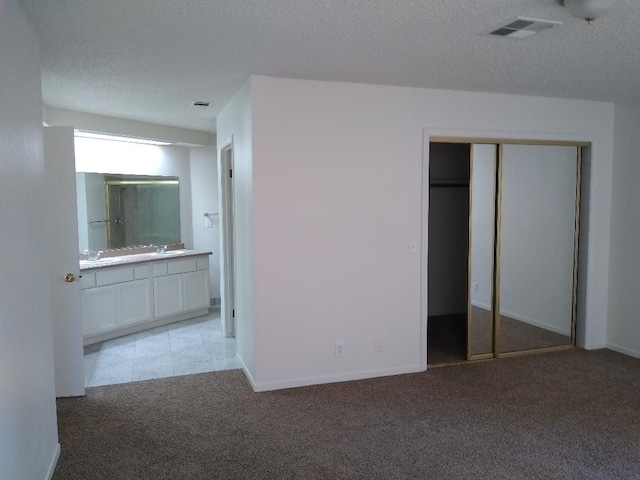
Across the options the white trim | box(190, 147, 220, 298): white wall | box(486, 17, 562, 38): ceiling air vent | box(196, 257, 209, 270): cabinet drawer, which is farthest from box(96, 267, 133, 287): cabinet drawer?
box(486, 17, 562, 38): ceiling air vent

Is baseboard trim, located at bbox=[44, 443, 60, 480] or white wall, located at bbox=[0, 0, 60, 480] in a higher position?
white wall, located at bbox=[0, 0, 60, 480]

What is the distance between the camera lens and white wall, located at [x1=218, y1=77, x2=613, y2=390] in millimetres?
3701

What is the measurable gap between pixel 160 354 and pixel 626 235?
4611mm

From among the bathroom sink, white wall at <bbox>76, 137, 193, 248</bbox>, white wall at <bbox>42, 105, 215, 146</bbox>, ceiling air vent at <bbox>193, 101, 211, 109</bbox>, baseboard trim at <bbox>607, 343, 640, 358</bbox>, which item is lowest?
baseboard trim at <bbox>607, 343, 640, 358</bbox>

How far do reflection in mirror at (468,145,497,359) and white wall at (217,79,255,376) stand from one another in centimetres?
196

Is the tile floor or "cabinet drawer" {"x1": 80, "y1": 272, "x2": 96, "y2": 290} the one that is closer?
the tile floor

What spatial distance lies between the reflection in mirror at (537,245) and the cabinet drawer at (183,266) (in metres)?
3.64

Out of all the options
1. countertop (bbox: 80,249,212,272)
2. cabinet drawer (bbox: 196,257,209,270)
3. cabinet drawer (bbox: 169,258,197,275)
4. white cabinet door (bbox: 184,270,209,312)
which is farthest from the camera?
cabinet drawer (bbox: 196,257,209,270)

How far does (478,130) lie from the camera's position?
4238 mm

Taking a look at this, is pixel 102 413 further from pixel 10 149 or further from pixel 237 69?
pixel 237 69

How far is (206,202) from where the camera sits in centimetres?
686

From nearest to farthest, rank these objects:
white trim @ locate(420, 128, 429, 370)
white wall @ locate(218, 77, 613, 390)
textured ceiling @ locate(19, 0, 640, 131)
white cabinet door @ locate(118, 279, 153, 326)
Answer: textured ceiling @ locate(19, 0, 640, 131) → white wall @ locate(218, 77, 613, 390) → white trim @ locate(420, 128, 429, 370) → white cabinet door @ locate(118, 279, 153, 326)

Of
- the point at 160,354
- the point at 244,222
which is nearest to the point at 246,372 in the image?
the point at 160,354

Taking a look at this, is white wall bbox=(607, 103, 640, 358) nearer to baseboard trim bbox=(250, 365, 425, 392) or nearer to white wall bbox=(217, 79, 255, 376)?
baseboard trim bbox=(250, 365, 425, 392)
